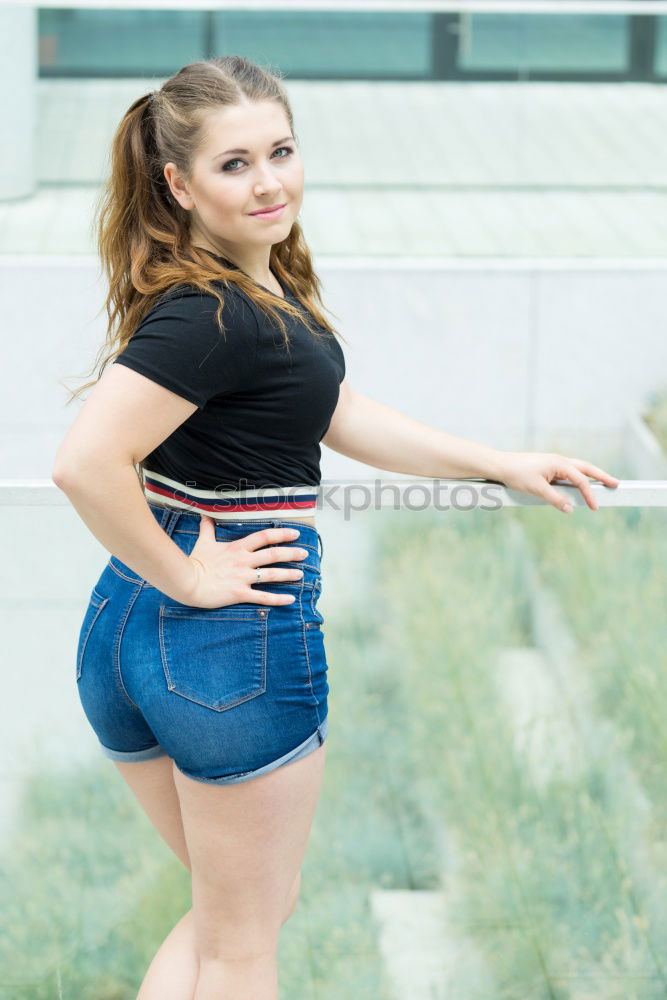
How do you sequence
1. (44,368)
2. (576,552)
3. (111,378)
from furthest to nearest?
(44,368) < (576,552) < (111,378)

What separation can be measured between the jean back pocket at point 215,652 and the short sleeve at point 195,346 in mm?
221

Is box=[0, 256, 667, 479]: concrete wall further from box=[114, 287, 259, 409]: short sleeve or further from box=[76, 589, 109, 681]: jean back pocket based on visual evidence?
box=[114, 287, 259, 409]: short sleeve

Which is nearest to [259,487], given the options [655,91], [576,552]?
[576,552]

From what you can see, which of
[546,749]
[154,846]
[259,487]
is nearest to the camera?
[259,487]

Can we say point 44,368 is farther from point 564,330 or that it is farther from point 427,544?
point 427,544

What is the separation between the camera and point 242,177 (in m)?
1.23

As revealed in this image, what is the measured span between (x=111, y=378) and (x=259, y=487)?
21cm

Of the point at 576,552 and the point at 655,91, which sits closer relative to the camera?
the point at 576,552

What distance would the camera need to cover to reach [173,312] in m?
1.13

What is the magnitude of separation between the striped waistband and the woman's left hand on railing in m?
0.29

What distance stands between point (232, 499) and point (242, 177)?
12.8 inches
